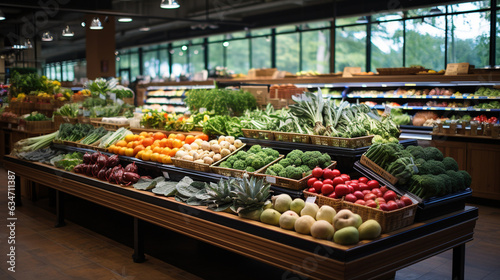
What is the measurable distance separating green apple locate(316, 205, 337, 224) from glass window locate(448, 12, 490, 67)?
366 inches

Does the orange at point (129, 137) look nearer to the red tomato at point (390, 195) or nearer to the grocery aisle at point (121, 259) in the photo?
the grocery aisle at point (121, 259)

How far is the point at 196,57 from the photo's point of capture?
2219cm

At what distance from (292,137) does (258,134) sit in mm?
476

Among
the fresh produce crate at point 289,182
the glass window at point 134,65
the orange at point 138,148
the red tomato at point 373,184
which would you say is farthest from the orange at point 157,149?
the glass window at point 134,65

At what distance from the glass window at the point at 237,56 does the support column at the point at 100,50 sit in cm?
626

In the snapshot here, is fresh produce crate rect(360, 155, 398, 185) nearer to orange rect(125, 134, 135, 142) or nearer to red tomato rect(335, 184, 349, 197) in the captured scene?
red tomato rect(335, 184, 349, 197)

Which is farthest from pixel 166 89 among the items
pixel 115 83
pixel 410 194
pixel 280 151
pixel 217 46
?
pixel 410 194

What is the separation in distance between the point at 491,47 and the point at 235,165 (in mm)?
8774

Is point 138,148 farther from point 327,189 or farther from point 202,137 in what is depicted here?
point 327,189

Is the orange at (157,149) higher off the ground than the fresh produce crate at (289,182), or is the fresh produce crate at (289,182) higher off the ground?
the orange at (157,149)

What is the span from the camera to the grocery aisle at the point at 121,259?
14.2 feet

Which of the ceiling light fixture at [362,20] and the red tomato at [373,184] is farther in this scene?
the ceiling light fixture at [362,20]

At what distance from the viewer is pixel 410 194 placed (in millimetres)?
3562

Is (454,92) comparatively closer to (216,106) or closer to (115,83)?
(216,106)
